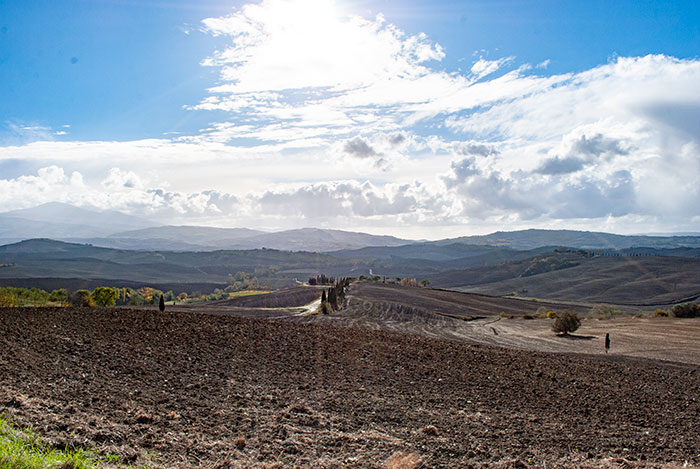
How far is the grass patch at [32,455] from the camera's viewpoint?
4.99 m

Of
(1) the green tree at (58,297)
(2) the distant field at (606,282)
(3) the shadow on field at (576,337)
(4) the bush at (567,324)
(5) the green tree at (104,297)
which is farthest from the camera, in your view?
(2) the distant field at (606,282)

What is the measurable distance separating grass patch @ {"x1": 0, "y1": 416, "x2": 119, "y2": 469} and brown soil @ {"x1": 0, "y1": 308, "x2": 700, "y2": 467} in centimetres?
27

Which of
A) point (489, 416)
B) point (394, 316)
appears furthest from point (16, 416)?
point (394, 316)

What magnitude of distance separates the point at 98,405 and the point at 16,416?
144 centimetres

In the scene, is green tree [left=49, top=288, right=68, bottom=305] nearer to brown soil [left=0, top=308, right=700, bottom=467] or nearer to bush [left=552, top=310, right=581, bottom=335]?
brown soil [left=0, top=308, right=700, bottom=467]

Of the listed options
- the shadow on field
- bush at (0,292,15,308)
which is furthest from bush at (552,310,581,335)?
bush at (0,292,15,308)

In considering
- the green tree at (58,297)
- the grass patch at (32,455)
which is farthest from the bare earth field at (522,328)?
the grass patch at (32,455)

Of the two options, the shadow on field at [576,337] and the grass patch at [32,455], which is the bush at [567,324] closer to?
the shadow on field at [576,337]

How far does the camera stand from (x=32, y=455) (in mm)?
5281

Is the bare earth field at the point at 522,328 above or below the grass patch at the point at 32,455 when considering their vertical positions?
below

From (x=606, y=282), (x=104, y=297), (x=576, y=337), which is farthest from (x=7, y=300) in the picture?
(x=606, y=282)

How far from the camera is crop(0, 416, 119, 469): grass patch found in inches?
196

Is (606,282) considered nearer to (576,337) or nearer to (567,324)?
(567,324)

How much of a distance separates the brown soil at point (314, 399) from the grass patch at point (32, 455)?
0.87ft
